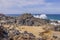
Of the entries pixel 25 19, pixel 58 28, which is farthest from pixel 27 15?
pixel 58 28

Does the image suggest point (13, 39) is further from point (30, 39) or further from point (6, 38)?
point (6, 38)

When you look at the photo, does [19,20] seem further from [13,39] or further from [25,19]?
[13,39]

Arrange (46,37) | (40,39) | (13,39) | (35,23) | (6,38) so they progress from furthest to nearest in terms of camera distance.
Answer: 1. (35,23)
2. (46,37)
3. (40,39)
4. (13,39)
5. (6,38)

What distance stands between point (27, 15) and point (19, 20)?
3.25ft

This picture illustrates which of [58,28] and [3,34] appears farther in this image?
[58,28]

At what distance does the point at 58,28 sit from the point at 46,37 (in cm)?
403

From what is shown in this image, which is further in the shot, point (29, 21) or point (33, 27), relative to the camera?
point (29, 21)

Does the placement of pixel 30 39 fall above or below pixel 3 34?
below

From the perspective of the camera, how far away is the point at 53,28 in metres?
15.8

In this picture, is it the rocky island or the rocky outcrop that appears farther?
the rocky outcrop

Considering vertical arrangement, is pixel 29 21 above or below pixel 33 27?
above

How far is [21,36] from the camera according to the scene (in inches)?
429

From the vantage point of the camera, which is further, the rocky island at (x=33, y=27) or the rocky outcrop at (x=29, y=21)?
the rocky outcrop at (x=29, y=21)

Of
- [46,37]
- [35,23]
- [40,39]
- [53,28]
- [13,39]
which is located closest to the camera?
[13,39]
